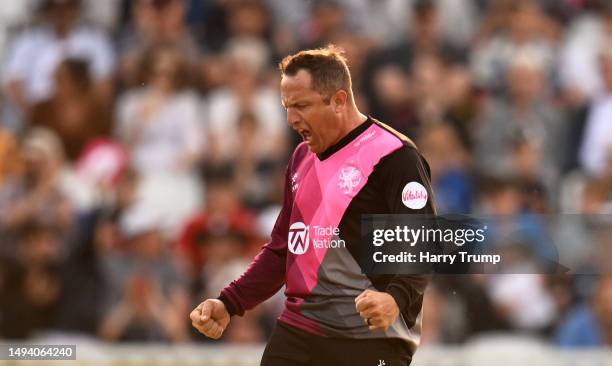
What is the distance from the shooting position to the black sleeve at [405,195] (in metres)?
5.56

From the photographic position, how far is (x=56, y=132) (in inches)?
492

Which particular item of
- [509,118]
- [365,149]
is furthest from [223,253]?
[365,149]

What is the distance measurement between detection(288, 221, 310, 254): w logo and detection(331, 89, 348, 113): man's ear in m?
0.56

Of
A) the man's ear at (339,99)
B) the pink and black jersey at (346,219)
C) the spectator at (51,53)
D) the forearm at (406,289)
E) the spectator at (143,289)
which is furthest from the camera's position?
the spectator at (51,53)

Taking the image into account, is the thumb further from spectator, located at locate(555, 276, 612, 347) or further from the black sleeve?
spectator, located at locate(555, 276, 612, 347)

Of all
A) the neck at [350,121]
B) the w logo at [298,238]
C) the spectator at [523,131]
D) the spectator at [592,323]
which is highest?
the spectator at [523,131]

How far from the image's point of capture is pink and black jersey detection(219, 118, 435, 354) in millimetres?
5719

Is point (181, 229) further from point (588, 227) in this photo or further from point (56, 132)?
point (588, 227)

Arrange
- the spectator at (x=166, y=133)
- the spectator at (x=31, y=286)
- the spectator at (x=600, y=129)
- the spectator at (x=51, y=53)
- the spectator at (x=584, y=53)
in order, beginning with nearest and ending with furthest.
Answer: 1. the spectator at (x=31, y=286)
2. the spectator at (x=600, y=129)
3. the spectator at (x=166, y=133)
4. the spectator at (x=584, y=53)
5. the spectator at (x=51, y=53)

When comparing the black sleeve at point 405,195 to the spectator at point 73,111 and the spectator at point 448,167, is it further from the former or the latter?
the spectator at point 73,111

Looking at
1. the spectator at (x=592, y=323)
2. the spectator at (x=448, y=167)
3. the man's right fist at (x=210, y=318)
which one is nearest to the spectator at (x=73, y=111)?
the spectator at (x=448, y=167)

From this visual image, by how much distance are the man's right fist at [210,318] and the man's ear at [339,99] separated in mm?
1095

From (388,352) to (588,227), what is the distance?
4765 millimetres

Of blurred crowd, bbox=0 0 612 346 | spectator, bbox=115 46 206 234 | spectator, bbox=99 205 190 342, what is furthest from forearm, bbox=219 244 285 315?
spectator, bbox=115 46 206 234
